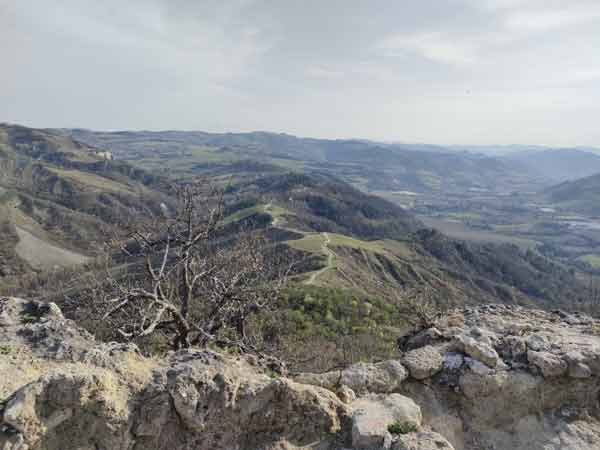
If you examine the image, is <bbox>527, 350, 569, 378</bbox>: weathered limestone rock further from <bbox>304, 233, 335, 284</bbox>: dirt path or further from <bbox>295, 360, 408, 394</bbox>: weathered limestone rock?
<bbox>304, 233, 335, 284</bbox>: dirt path

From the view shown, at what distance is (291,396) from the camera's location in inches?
440

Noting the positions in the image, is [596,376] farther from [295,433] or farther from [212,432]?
[212,432]

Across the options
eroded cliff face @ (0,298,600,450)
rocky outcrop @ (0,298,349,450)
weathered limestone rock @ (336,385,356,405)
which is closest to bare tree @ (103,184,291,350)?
eroded cliff face @ (0,298,600,450)

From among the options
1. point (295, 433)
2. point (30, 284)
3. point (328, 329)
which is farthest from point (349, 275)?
point (30, 284)

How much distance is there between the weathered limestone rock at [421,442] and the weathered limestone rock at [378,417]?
31 cm

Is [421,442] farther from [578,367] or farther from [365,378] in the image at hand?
[578,367]

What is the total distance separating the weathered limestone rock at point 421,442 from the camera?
10.5 m

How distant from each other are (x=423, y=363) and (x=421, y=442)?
3.62 meters

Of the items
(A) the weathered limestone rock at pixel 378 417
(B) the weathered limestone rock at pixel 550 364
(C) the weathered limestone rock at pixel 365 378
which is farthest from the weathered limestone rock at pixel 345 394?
(B) the weathered limestone rock at pixel 550 364

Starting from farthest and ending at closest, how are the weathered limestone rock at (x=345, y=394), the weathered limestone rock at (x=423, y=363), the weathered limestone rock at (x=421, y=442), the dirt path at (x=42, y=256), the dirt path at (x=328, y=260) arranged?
the dirt path at (x=42, y=256), the dirt path at (x=328, y=260), the weathered limestone rock at (x=423, y=363), the weathered limestone rock at (x=345, y=394), the weathered limestone rock at (x=421, y=442)

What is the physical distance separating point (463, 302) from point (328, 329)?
3080 inches

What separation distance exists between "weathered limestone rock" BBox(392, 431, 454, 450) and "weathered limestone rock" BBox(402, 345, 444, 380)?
297cm

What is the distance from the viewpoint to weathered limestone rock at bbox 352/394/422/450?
1070 centimetres

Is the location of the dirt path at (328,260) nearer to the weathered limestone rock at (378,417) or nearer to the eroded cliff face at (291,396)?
the eroded cliff face at (291,396)
